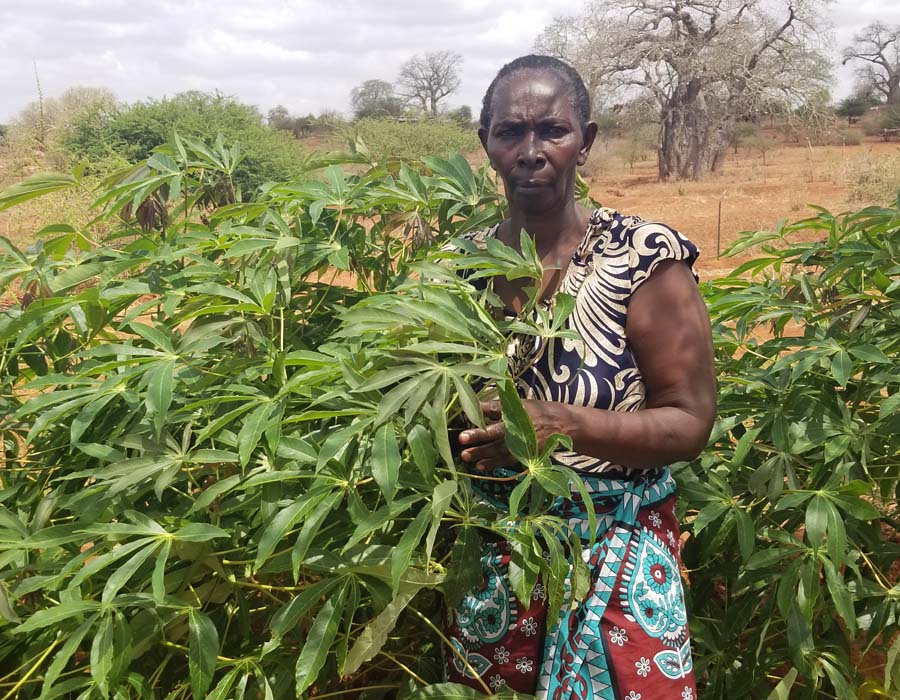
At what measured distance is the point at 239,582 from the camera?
1115 mm

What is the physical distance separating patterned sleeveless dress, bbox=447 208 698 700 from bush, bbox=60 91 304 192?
10.4m

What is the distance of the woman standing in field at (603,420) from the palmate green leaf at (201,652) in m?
0.34

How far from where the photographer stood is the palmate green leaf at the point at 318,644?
0.96 meters

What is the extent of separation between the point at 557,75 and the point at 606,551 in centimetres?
64

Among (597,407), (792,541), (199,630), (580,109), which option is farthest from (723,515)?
(199,630)

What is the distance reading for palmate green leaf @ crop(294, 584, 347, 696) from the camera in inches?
37.6

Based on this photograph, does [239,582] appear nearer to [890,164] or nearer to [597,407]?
[597,407]

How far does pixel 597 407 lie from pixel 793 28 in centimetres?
Answer: 1975

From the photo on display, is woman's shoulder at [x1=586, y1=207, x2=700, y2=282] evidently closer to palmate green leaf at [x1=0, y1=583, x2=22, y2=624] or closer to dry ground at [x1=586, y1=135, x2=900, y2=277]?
palmate green leaf at [x1=0, y1=583, x2=22, y2=624]

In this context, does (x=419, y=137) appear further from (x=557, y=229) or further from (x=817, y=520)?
(x=817, y=520)

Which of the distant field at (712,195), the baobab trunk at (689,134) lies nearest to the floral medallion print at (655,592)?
the distant field at (712,195)

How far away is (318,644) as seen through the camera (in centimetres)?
97

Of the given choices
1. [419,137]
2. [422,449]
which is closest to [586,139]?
[422,449]

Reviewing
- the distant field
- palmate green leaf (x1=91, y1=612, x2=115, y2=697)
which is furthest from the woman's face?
the distant field
